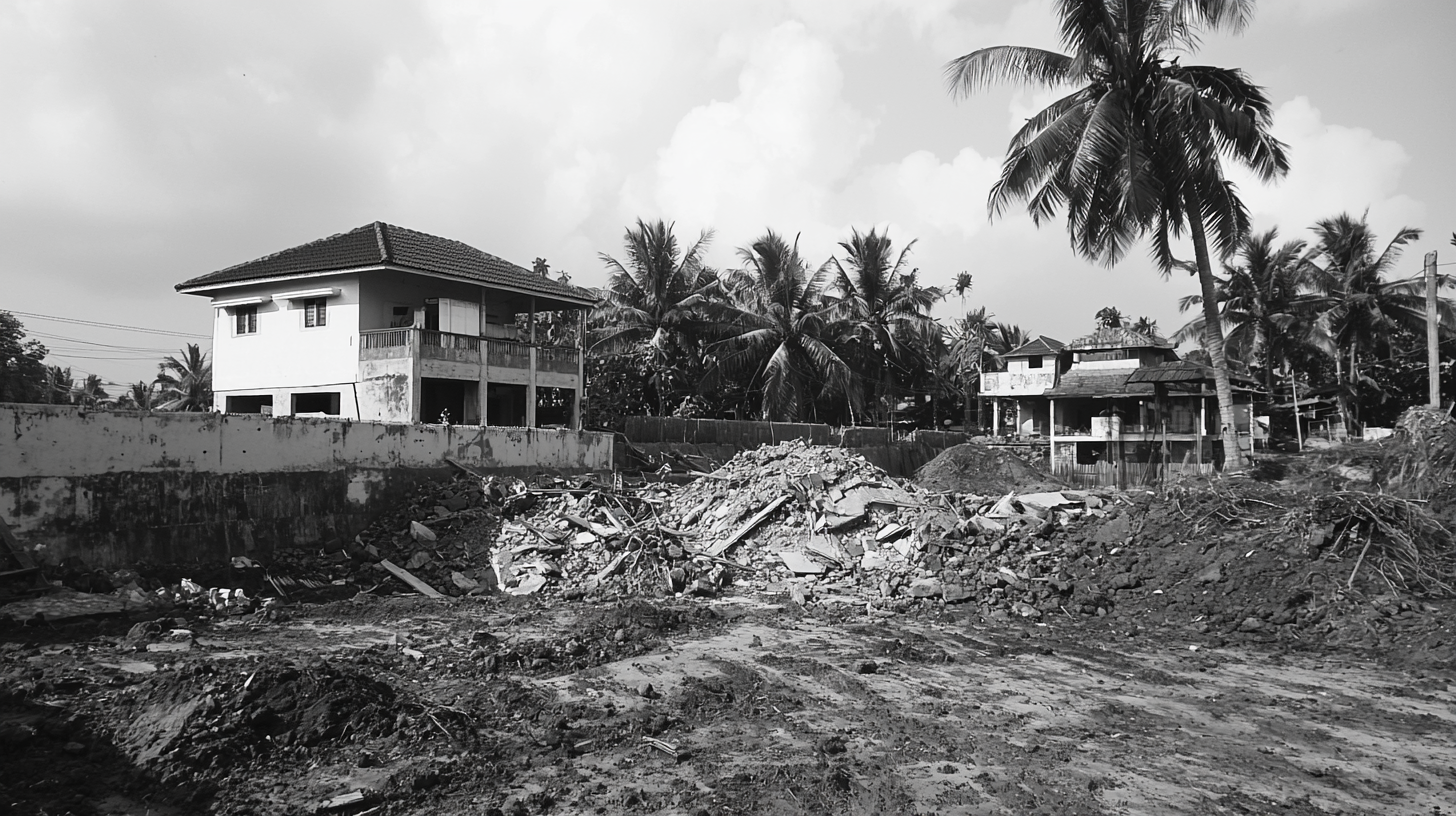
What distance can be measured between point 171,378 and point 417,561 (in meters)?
43.4

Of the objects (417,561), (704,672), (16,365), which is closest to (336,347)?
(417,561)

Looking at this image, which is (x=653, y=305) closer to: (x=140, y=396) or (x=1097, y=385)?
(x=1097, y=385)

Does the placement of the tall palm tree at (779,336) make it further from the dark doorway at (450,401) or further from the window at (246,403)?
the window at (246,403)

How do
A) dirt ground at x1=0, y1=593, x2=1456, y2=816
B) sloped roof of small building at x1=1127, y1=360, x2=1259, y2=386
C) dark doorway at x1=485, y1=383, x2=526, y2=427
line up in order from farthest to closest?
sloped roof of small building at x1=1127, y1=360, x2=1259, y2=386
dark doorway at x1=485, y1=383, x2=526, y2=427
dirt ground at x1=0, y1=593, x2=1456, y2=816

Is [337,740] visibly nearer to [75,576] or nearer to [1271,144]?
[75,576]

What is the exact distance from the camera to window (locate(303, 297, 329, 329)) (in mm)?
22547

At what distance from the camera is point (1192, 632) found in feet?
35.3

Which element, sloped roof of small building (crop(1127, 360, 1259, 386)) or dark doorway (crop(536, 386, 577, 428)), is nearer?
dark doorway (crop(536, 386, 577, 428))

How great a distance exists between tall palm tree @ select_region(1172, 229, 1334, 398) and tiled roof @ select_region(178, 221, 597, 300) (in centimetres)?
2891

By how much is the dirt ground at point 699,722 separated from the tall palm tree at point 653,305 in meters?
21.5

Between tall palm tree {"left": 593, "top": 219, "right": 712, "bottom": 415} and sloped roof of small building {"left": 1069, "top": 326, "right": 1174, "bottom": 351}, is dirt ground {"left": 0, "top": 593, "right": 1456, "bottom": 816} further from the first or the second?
sloped roof of small building {"left": 1069, "top": 326, "right": 1174, "bottom": 351}

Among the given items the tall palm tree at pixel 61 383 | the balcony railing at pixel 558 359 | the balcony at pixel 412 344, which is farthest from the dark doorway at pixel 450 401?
the tall palm tree at pixel 61 383

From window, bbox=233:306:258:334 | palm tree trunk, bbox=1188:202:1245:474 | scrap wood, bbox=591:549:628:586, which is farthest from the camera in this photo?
window, bbox=233:306:258:334

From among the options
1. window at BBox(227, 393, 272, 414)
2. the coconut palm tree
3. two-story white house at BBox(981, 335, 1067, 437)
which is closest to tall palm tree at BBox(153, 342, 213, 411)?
the coconut palm tree
